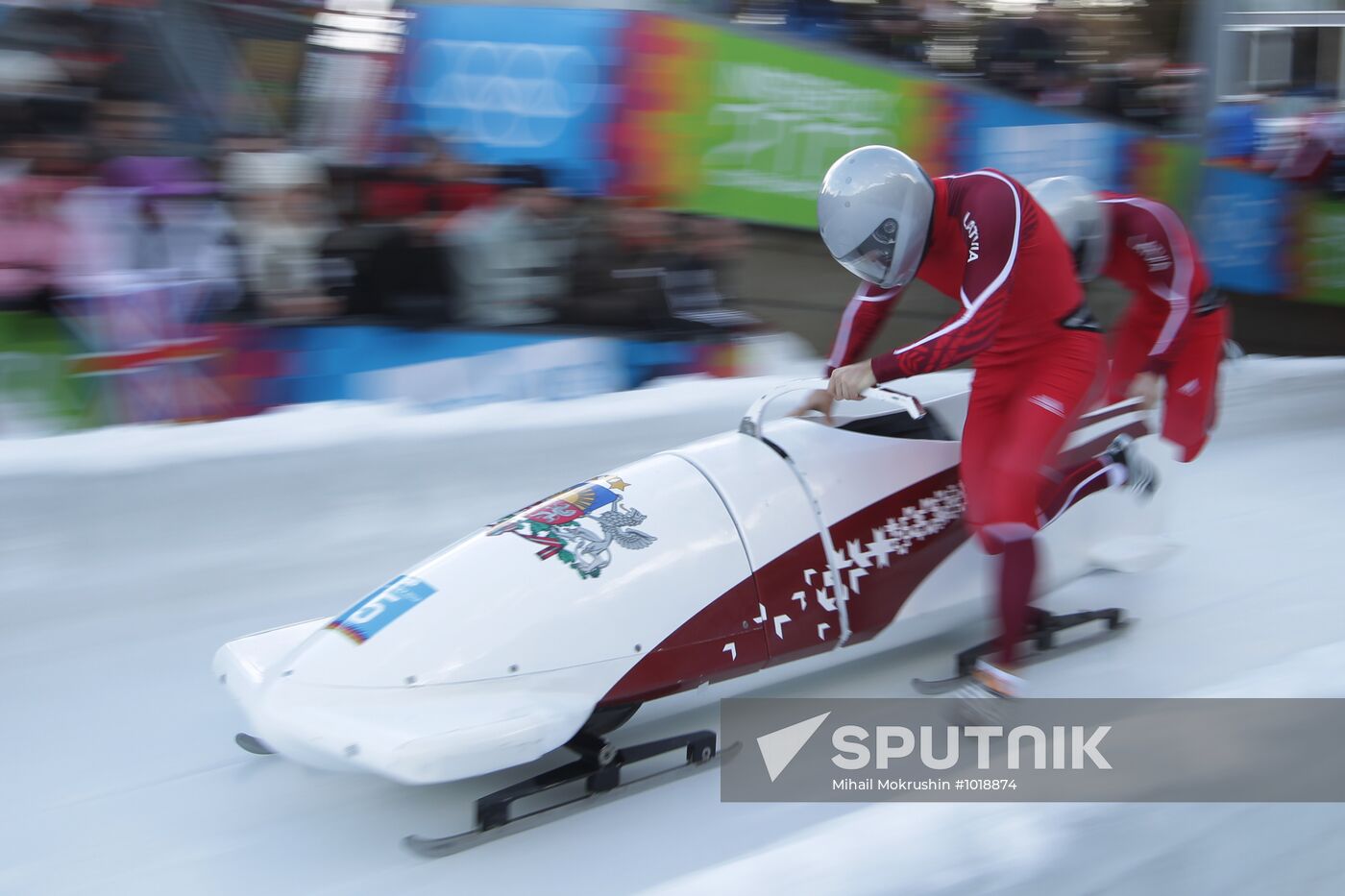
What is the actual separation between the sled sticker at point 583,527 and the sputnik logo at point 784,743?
0.49 m

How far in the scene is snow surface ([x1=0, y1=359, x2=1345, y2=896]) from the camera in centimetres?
180

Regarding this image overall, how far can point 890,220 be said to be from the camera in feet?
7.76

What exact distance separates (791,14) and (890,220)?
4.41 m

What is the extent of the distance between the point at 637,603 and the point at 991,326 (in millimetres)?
904

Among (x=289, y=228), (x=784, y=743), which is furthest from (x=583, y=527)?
(x=289, y=228)

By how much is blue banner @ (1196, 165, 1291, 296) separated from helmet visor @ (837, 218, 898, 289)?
6518mm

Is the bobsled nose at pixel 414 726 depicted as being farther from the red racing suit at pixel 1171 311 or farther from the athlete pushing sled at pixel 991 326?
the red racing suit at pixel 1171 311

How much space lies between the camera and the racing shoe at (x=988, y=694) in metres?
2.43

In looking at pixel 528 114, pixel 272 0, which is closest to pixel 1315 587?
pixel 528 114

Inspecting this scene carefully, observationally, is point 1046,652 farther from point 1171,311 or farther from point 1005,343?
point 1171,311

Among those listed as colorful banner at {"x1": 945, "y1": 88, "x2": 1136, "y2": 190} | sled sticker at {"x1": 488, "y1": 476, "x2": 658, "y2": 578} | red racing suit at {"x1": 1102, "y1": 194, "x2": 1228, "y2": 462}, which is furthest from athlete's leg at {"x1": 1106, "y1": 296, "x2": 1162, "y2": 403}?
colorful banner at {"x1": 945, "y1": 88, "x2": 1136, "y2": 190}

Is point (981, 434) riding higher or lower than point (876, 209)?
lower

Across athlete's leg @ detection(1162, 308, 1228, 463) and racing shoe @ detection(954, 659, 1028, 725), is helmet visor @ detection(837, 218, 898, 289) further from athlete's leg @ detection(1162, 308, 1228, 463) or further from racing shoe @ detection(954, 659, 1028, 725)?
athlete's leg @ detection(1162, 308, 1228, 463)

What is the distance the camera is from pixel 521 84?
5.86m
